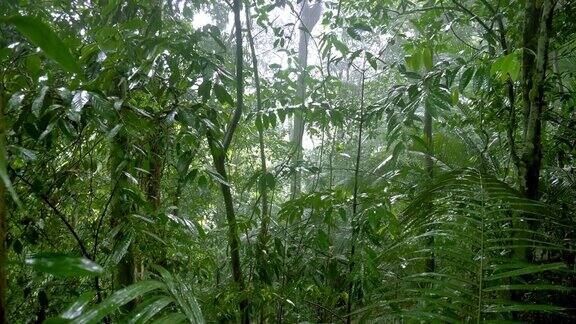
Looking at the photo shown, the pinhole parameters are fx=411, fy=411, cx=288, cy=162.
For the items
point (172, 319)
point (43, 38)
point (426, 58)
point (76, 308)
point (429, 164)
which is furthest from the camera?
point (429, 164)

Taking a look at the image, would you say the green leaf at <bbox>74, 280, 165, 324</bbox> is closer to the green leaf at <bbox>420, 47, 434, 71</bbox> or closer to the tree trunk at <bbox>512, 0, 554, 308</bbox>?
the tree trunk at <bbox>512, 0, 554, 308</bbox>

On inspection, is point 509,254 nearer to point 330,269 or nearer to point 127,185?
point 330,269

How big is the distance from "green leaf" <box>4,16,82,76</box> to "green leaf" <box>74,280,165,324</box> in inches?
13.9

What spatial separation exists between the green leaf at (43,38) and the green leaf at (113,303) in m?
0.35

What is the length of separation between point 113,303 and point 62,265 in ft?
0.50

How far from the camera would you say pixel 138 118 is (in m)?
1.14

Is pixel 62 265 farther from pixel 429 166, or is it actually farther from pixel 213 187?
pixel 429 166

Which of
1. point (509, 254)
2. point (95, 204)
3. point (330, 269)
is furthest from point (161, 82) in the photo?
point (509, 254)

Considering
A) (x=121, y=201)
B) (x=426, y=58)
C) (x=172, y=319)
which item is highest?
(x=426, y=58)

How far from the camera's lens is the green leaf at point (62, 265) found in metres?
0.51

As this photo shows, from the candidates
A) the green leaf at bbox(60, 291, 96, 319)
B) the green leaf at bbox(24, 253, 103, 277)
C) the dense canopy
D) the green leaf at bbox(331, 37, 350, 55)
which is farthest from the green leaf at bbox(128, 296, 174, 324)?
the green leaf at bbox(331, 37, 350, 55)

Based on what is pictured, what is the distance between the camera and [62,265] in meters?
0.52

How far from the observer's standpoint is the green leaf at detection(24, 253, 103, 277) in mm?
512

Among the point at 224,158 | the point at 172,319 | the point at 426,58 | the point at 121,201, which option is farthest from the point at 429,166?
A: the point at 172,319
